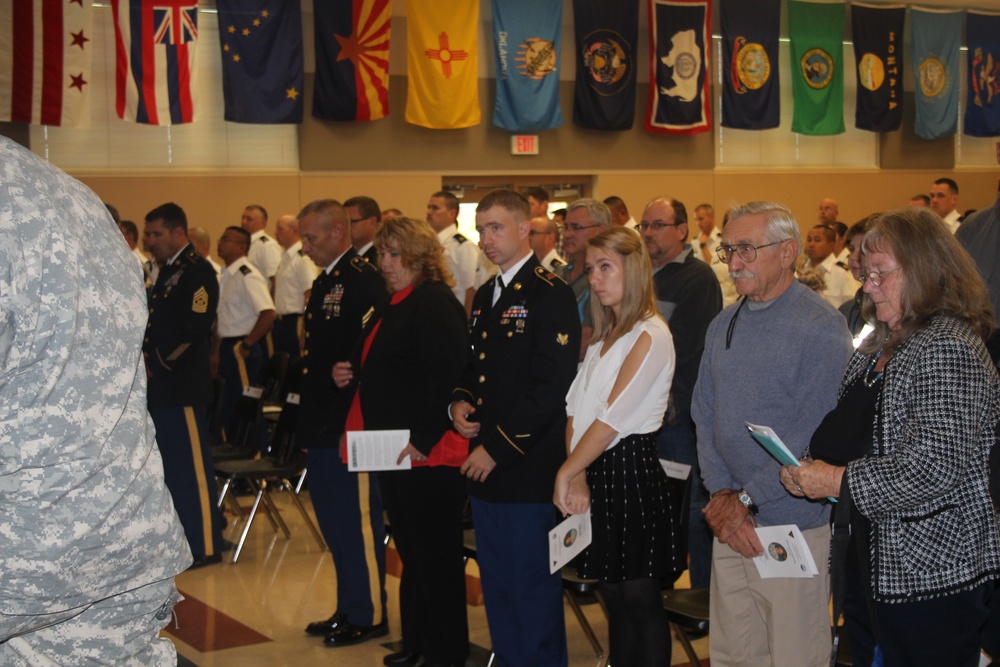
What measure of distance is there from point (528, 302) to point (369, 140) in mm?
9133

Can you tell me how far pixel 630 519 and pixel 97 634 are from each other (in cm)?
180

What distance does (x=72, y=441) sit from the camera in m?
1.55

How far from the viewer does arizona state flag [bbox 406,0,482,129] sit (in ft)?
38.2

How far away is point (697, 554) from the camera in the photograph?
4457 millimetres

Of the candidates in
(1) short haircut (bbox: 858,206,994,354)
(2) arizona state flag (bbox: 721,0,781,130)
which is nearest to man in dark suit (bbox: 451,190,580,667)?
(1) short haircut (bbox: 858,206,994,354)

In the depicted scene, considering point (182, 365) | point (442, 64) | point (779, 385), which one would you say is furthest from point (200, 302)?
point (442, 64)

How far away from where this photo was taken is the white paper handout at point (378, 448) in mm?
3811

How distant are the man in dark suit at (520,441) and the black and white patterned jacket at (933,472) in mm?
1282

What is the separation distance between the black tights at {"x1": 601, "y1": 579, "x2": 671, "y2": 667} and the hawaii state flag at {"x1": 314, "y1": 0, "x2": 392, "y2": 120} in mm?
9309

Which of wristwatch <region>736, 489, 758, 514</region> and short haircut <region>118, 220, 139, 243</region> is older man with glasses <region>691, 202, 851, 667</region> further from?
short haircut <region>118, 220, 139, 243</region>

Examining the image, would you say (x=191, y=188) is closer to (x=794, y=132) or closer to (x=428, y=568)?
(x=794, y=132)

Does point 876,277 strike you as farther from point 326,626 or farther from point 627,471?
point 326,626

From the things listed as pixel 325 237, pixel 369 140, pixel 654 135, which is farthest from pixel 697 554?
pixel 654 135

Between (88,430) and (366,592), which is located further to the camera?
(366,592)
